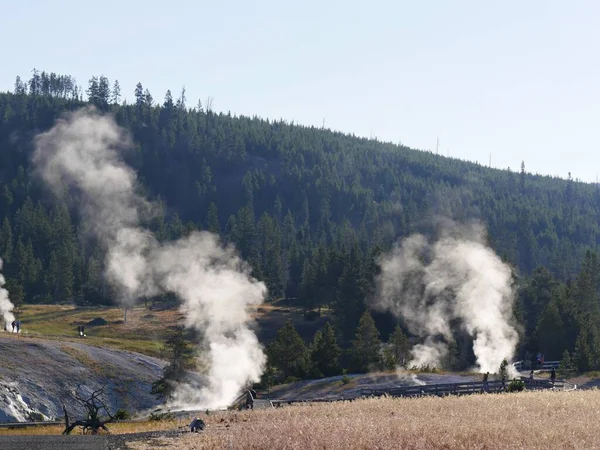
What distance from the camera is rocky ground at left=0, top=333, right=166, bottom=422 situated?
196 feet

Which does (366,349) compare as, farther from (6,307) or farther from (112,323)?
(112,323)

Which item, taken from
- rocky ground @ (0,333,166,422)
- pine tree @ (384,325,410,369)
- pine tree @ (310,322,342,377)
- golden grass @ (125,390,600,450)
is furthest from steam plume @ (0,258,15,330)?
golden grass @ (125,390,600,450)

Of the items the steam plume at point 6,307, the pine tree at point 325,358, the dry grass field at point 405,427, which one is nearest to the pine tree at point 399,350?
the pine tree at point 325,358

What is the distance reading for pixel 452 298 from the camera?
9062 centimetres

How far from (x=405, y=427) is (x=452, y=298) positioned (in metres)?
64.3

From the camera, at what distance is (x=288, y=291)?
140625 millimetres

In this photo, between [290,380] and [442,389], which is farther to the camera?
[290,380]

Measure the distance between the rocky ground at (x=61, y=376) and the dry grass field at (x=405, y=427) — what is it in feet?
77.2

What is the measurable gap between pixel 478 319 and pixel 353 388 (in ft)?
79.5

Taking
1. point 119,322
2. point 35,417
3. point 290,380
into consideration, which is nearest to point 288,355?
point 290,380

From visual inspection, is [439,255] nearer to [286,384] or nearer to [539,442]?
[286,384]

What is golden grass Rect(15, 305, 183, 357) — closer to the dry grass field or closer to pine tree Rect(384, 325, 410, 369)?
pine tree Rect(384, 325, 410, 369)

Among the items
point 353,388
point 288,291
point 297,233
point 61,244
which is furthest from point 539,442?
point 297,233

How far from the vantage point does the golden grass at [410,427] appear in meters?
25.2
